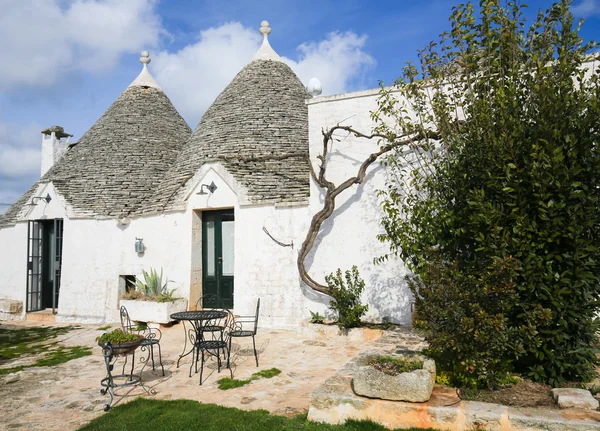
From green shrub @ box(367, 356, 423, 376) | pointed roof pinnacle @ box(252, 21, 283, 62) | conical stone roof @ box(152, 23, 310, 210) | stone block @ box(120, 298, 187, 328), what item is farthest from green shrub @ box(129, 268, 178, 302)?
pointed roof pinnacle @ box(252, 21, 283, 62)

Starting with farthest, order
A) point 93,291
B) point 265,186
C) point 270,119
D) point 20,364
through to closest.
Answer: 1. point 270,119
2. point 93,291
3. point 265,186
4. point 20,364

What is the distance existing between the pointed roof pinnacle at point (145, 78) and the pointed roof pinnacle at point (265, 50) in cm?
438

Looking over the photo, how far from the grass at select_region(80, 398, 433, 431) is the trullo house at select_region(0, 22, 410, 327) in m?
4.51

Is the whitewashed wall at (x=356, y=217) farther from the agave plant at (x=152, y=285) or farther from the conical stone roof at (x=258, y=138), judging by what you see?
the agave plant at (x=152, y=285)

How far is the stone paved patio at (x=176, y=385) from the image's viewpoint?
5.09 m

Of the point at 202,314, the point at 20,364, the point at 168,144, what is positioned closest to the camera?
the point at 202,314

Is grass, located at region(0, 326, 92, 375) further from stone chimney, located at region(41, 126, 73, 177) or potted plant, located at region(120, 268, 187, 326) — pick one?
stone chimney, located at region(41, 126, 73, 177)

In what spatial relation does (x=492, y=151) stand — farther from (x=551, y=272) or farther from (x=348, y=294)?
(x=348, y=294)

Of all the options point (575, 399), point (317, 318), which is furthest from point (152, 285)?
point (575, 399)

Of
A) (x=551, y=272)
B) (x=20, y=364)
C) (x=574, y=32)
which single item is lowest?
(x=20, y=364)

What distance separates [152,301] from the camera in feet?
33.6

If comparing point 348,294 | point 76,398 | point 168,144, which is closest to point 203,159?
point 168,144

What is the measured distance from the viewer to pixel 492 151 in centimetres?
460

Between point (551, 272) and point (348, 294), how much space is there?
4.52 metres
